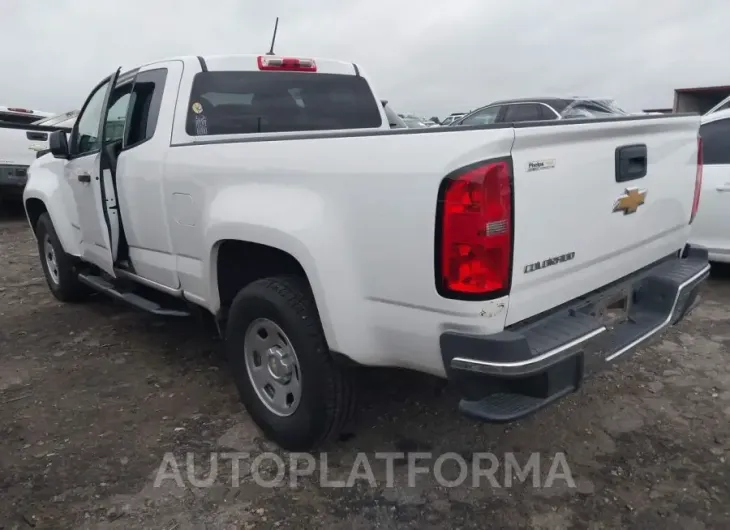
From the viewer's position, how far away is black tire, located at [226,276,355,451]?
8.89 feet

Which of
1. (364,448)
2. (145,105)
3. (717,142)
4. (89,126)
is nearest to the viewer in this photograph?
(364,448)

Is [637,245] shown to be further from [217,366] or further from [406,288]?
[217,366]

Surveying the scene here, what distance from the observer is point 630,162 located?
264cm

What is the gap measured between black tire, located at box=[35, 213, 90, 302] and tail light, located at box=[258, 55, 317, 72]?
8.12 ft

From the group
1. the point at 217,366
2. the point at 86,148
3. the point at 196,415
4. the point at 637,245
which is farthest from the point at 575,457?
the point at 86,148

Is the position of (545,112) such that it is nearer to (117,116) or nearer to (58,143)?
(117,116)

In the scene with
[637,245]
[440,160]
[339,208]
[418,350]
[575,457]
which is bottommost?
[575,457]

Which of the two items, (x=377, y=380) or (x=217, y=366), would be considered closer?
(x=377, y=380)

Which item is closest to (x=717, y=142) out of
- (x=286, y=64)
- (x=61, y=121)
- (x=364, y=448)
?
(x=286, y=64)

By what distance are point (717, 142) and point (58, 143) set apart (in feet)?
17.7

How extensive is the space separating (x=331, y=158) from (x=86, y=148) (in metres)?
2.87

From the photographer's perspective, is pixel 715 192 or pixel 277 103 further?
pixel 715 192

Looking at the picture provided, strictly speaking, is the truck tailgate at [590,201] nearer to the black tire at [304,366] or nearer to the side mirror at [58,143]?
the black tire at [304,366]

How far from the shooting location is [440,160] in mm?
2131
